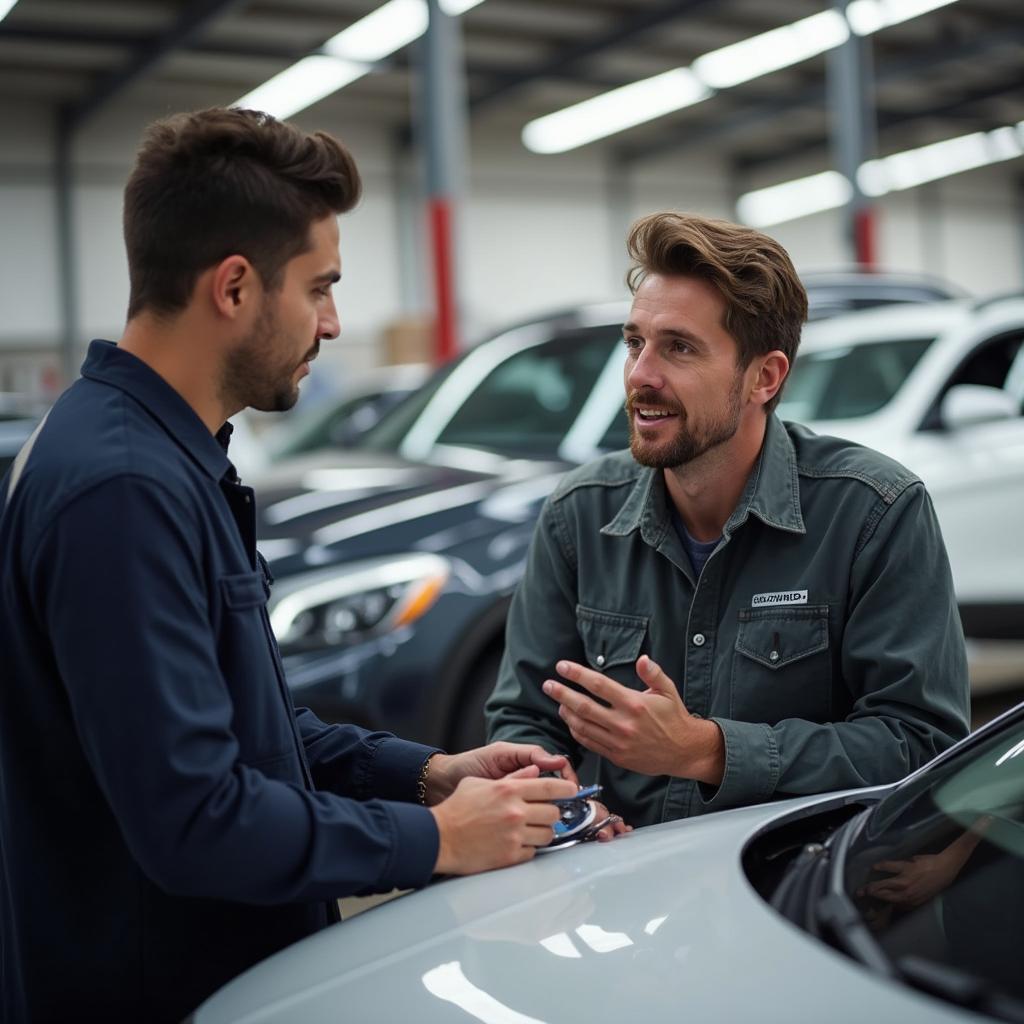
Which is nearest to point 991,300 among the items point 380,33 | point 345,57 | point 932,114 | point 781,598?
point 781,598

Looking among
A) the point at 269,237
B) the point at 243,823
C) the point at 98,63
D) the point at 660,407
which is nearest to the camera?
the point at 243,823

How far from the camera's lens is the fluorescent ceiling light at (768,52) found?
571 inches

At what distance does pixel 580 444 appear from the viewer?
14.2 feet

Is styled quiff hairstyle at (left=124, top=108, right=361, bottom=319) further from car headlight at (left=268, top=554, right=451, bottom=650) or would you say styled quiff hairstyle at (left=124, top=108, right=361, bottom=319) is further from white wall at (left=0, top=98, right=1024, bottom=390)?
white wall at (left=0, top=98, right=1024, bottom=390)

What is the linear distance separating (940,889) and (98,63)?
15489 millimetres

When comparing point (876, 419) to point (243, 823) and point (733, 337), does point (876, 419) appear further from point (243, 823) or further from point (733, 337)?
point (243, 823)

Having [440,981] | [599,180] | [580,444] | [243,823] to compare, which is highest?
[599,180]

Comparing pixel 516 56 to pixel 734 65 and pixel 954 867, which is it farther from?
pixel 954 867

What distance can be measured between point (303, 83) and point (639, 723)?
48.1ft

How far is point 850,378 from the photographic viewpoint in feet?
15.6

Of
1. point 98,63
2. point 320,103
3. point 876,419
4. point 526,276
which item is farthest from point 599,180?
point 876,419

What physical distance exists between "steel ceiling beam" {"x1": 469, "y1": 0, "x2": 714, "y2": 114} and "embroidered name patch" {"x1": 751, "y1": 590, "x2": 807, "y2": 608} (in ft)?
40.8

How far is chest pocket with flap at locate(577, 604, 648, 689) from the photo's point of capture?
2242 mm

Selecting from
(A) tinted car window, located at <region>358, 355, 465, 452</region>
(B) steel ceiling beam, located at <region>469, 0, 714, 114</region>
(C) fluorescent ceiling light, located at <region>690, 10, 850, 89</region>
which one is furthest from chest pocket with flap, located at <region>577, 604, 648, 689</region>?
(C) fluorescent ceiling light, located at <region>690, 10, 850, 89</region>
